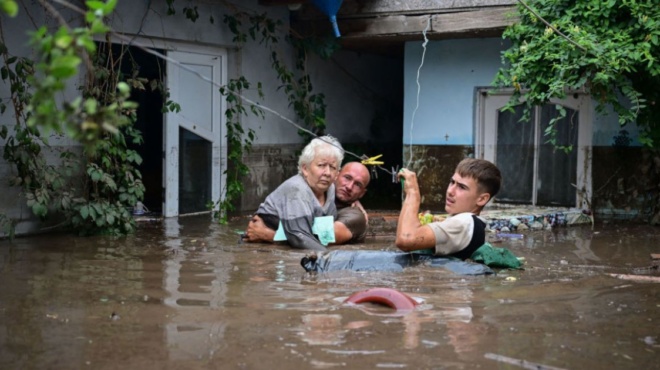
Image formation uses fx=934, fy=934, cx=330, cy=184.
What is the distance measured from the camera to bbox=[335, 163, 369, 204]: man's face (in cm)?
921

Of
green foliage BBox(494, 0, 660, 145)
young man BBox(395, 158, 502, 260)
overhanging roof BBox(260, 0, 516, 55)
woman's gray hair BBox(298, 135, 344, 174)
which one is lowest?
young man BBox(395, 158, 502, 260)

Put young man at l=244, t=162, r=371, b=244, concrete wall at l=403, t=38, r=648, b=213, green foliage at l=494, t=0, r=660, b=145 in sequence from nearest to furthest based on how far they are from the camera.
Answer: young man at l=244, t=162, r=371, b=244 → green foliage at l=494, t=0, r=660, b=145 → concrete wall at l=403, t=38, r=648, b=213

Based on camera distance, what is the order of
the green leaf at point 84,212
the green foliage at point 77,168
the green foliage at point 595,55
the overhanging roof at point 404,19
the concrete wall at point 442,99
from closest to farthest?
the green foliage at point 77,168 → the green leaf at point 84,212 → the green foliage at point 595,55 → the overhanging roof at point 404,19 → the concrete wall at point 442,99

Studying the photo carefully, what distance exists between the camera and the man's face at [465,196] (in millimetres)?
6828

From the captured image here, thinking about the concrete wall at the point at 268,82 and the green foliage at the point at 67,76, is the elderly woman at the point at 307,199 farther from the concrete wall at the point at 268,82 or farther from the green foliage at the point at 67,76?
the green foliage at the point at 67,76

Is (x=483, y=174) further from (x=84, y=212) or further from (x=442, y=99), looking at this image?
(x=442, y=99)

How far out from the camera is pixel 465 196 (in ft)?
22.5

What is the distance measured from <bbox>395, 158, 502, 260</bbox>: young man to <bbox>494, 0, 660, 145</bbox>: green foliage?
4.10 meters

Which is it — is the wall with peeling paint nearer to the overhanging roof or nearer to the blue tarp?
the overhanging roof

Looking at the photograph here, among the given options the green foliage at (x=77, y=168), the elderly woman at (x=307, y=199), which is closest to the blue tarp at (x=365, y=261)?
the elderly woman at (x=307, y=199)

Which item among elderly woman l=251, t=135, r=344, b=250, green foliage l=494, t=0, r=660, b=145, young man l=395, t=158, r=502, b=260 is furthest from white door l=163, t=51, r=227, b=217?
young man l=395, t=158, r=502, b=260

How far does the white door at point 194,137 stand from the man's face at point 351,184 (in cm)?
339

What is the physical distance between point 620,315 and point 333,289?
1.93m

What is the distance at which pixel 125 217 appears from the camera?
10.3 metres
